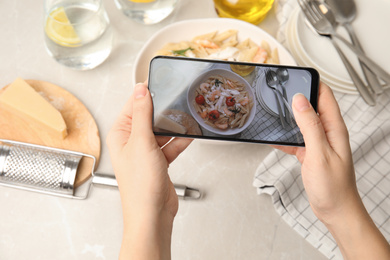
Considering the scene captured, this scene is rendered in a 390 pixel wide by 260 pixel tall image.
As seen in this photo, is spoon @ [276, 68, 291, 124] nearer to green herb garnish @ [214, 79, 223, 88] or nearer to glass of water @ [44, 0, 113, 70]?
green herb garnish @ [214, 79, 223, 88]

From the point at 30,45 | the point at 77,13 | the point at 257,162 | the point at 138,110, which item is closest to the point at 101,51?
the point at 77,13

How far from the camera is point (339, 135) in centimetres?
64

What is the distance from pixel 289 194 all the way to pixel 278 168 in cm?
6

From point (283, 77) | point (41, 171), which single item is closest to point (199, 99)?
point (283, 77)

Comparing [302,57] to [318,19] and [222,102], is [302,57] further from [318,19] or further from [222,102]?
[222,102]

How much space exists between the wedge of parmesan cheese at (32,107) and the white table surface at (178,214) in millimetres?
88

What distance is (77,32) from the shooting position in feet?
2.65

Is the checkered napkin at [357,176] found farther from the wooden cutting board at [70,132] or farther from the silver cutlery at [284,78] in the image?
the wooden cutting board at [70,132]

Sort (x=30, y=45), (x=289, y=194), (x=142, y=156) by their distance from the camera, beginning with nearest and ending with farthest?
(x=142, y=156), (x=289, y=194), (x=30, y=45)

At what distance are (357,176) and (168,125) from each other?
46cm

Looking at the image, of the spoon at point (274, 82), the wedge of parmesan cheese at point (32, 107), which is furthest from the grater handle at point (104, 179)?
the spoon at point (274, 82)

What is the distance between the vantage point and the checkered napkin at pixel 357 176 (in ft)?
2.57

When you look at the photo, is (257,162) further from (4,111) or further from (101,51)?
(4,111)

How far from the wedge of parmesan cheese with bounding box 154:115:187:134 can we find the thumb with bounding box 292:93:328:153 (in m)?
0.19
